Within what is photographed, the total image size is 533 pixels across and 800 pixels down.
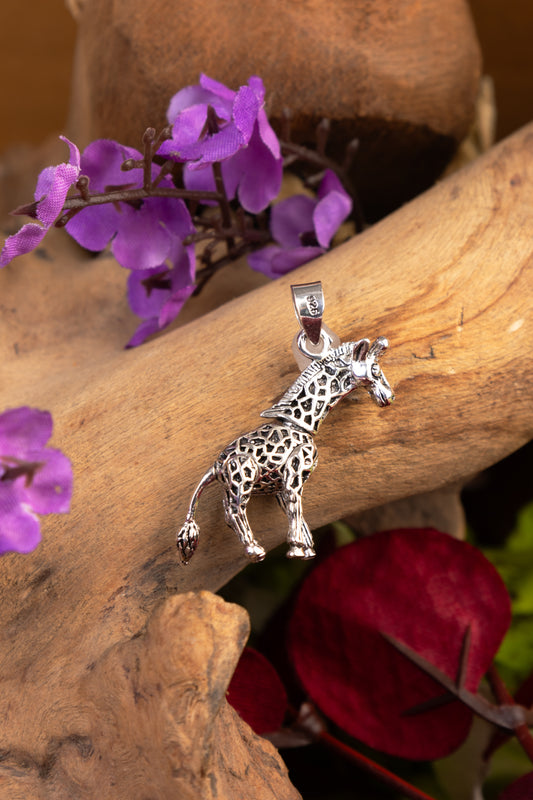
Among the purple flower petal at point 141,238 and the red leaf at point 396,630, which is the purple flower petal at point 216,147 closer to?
the purple flower petal at point 141,238

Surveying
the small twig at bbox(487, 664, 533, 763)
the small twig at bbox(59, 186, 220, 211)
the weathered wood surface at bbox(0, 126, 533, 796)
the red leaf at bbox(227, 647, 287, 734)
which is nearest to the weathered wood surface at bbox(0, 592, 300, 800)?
the weathered wood surface at bbox(0, 126, 533, 796)

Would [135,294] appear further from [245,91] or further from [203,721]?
[203,721]

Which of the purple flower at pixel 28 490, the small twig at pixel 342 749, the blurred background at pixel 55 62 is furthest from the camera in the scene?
the blurred background at pixel 55 62

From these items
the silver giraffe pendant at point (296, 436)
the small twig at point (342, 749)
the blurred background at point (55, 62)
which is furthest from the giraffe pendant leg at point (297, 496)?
the blurred background at point (55, 62)

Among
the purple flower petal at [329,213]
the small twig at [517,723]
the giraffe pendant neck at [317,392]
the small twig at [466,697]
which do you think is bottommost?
the small twig at [517,723]

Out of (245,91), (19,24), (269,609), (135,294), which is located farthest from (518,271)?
(19,24)

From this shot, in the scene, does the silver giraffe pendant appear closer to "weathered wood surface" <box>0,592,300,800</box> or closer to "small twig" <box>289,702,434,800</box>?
"weathered wood surface" <box>0,592,300,800</box>
